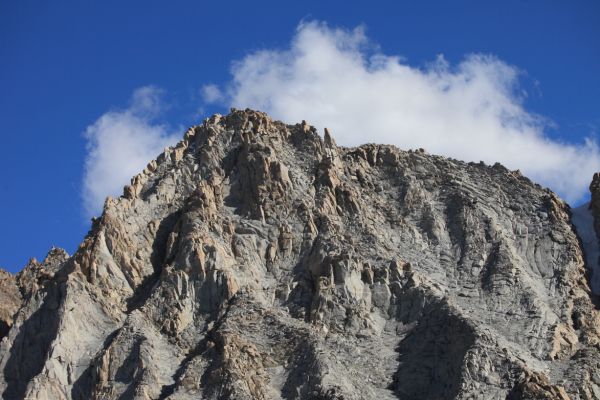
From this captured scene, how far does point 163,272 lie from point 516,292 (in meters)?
32.4

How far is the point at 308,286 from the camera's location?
14288cm

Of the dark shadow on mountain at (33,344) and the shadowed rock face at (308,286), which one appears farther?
the dark shadow on mountain at (33,344)

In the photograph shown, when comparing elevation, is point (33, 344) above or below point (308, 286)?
below

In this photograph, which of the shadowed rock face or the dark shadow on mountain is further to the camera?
the dark shadow on mountain

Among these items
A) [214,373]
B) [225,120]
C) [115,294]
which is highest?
[225,120]

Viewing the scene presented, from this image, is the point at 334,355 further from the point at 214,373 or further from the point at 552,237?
the point at 552,237

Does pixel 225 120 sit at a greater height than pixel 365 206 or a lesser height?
greater

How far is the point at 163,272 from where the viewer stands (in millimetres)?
143250

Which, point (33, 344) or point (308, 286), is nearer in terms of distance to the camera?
point (33, 344)

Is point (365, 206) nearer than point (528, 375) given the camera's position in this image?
No

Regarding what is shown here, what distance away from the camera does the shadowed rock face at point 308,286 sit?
130625mm

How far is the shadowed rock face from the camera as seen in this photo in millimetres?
130625

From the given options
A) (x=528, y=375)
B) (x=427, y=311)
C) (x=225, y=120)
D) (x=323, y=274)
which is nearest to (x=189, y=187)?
(x=225, y=120)

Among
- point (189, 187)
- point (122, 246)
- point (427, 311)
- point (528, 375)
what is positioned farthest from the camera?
point (189, 187)
